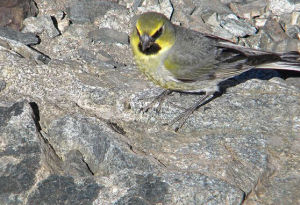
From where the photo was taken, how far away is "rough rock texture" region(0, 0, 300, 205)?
4.18 m

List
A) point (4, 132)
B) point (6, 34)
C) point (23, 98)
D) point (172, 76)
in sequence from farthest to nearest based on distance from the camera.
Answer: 1. point (6, 34)
2. point (172, 76)
3. point (23, 98)
4. point (4, 132)

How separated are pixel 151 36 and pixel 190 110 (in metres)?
0.96

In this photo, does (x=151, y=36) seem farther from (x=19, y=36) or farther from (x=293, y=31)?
(x=293, y=31)

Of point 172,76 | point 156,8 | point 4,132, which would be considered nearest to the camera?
point 4,132

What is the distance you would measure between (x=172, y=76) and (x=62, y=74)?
1.33m

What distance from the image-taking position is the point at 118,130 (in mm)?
5000

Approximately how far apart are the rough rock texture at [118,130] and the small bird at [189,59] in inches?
9.8

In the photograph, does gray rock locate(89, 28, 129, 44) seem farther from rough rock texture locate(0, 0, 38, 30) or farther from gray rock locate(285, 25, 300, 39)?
gray rock locate(285, 25, 300, 39)

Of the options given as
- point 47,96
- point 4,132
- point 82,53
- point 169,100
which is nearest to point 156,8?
point 82,53

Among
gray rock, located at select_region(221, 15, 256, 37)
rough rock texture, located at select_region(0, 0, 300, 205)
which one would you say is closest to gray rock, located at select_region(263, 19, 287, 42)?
gray rock, located at select_region(221, 15, 256, 37)

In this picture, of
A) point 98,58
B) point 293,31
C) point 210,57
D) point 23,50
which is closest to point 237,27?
point 293,31

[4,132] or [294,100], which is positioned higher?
[4,132]

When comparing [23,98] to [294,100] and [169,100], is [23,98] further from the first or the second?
[294,100]

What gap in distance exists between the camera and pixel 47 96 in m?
5.27
